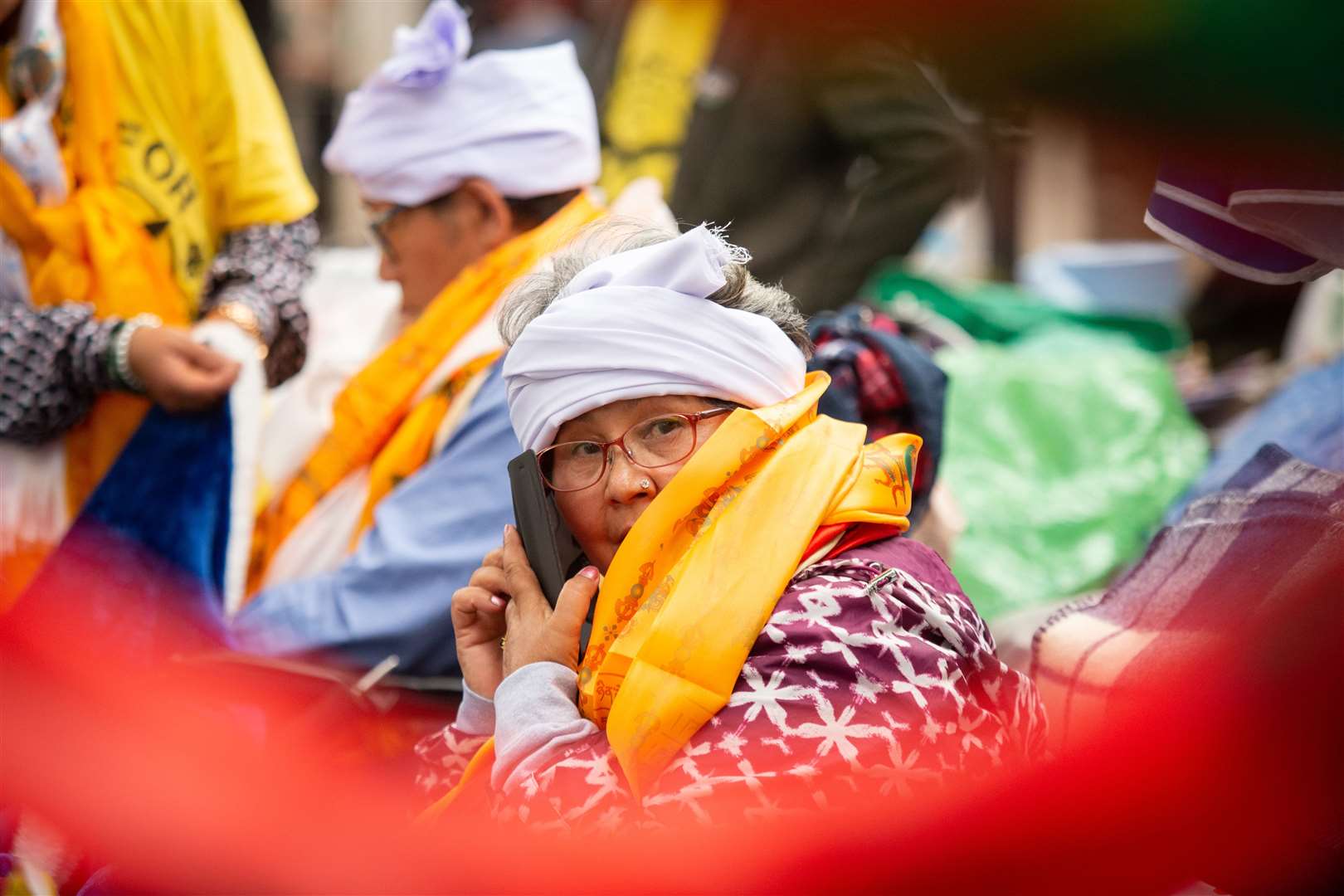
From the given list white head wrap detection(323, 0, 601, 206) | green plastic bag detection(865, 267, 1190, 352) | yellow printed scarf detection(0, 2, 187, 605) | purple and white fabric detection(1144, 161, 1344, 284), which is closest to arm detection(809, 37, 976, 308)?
green plastic bag detection(865, 267, 1190, 352)

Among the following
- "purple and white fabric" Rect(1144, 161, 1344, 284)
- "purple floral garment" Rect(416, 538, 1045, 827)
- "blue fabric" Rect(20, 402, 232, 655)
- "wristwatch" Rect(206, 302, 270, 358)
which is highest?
"purple and white fabric" Rect(1144, 161, 1344, 284)

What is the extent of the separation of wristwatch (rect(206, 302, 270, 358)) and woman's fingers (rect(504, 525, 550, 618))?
4.06ft

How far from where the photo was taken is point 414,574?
271 cm

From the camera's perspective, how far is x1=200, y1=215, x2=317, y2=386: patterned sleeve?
3043mm

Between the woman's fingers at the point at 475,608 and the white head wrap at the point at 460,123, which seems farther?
the white head wrap at the point at 460,123

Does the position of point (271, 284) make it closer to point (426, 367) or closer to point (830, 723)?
point (426, 367)

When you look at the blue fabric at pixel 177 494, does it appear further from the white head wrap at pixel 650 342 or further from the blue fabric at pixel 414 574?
the white head wrap at pixel 650 342

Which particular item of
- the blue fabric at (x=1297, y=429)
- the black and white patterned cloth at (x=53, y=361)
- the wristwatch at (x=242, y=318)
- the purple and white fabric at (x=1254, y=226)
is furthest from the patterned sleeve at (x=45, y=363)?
the blue fabric at (x=1297, y=429)

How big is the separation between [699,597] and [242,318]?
170cm

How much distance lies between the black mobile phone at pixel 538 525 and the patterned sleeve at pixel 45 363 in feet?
4.19

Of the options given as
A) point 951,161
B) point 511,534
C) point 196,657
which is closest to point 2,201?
point 196,657

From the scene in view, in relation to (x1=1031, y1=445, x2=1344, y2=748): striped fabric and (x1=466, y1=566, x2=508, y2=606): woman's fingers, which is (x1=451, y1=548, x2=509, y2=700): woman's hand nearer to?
(x1=466, y1=566, x2=508, y2=606): woman's fingers

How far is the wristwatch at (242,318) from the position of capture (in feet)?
9.62

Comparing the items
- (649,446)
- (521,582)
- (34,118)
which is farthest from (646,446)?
(34,118)
